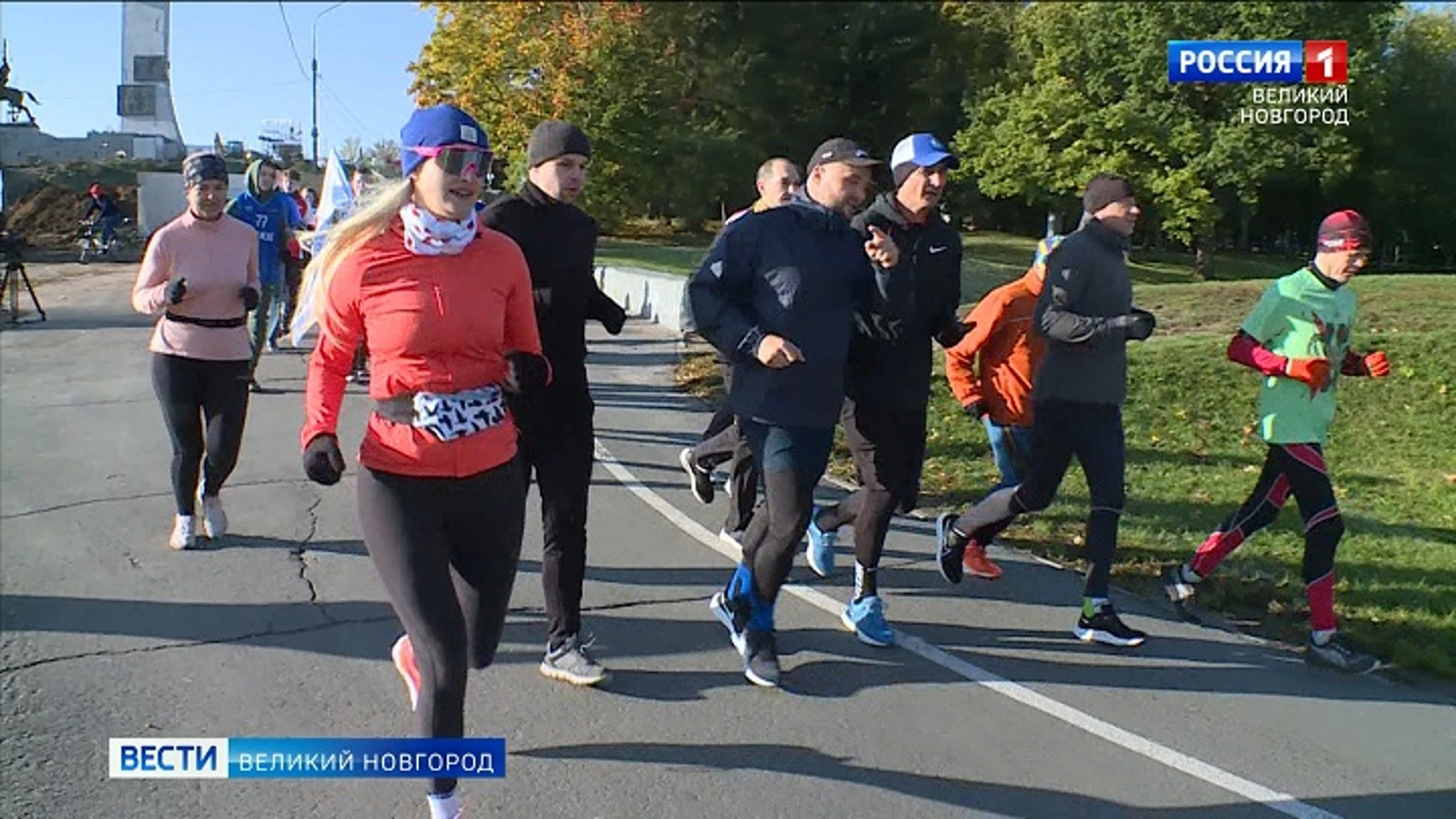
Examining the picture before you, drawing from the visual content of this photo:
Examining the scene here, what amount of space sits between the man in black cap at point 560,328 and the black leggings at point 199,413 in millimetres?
2474

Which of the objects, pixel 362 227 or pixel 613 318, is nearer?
pixel 362 227

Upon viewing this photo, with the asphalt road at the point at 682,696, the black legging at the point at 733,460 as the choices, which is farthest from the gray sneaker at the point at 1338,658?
the black legging at the point at 733,460

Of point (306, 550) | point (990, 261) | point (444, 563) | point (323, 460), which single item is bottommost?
point (306, 550)

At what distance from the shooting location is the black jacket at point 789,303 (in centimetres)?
445

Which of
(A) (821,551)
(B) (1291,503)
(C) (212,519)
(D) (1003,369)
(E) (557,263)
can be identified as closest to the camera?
(E) (557,263)

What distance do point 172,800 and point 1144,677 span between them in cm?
375

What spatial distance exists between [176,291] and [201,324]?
0.36 meters

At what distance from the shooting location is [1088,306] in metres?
5.24

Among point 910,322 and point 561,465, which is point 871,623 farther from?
point 561,465

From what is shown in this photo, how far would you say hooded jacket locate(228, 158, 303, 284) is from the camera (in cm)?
979

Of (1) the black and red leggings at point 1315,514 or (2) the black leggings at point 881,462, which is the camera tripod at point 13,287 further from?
(1) the black and red leggings at point 1315,514

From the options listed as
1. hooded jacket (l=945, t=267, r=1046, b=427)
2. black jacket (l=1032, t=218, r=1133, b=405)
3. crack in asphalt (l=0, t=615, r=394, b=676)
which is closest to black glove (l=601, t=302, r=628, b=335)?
crack in asphalt (l=0, t=615, r=394, b=676)

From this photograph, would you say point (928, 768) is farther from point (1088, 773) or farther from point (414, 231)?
point (414, 231)

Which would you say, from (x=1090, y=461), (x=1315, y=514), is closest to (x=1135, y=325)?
(x=1090, y=461)
